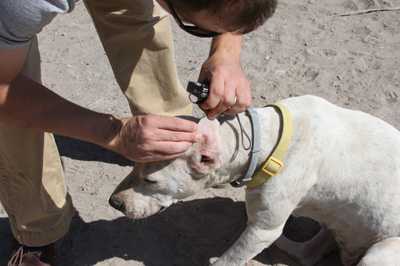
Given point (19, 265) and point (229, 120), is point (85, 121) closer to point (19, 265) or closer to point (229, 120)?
point (229, 120)

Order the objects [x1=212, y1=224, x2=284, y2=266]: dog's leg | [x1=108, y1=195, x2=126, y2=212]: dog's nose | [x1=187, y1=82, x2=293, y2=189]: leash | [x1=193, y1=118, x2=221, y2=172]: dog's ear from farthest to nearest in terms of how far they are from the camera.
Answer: [x1=212, y1=224, x2=284, y2=266]: dog's leg, [x1=108, y1=195, x2=126, y2=212]: dog's nose, [x1=187, y1=82, x2=293, y2=189]: leash, [x1=193, y1=118, x2=221, y2=172]: dog's ear

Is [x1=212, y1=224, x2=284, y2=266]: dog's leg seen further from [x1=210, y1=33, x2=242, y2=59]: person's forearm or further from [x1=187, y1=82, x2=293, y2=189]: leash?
[x1=210, y1=33, x2=242, y2=59]: person's forearm

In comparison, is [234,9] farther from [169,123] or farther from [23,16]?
[23,16]

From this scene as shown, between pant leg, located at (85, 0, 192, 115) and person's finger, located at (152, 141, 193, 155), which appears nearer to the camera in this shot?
person's finger, located at (152, 141, 193, 155)

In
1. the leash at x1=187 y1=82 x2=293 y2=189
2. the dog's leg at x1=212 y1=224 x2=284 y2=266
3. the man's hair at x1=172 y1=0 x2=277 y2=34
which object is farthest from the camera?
the dog's leg at x1=212 y1=224 x2=284 y2=266

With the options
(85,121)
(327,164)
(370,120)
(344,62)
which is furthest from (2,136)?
(344,62)

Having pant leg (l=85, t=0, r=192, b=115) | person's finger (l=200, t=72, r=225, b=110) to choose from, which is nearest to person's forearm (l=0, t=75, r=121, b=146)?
person's finger (l=200, t=72, r=225, b=110)

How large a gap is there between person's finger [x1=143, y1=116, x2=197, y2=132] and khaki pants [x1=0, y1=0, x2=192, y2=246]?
697 mm

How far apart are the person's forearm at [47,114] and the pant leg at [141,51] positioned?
934 mm

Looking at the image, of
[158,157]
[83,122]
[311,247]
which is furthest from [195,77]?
[83,122]

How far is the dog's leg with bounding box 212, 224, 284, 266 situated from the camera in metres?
3.10

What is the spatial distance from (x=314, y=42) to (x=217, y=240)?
6.52ft

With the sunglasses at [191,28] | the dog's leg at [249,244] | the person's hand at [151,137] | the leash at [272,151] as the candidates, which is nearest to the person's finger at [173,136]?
the person's hand at [151,137]

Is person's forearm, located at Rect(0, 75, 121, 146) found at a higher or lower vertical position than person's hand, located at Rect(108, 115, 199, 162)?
higher
